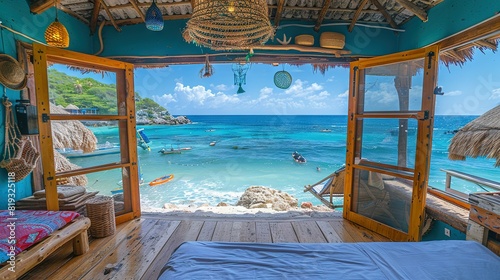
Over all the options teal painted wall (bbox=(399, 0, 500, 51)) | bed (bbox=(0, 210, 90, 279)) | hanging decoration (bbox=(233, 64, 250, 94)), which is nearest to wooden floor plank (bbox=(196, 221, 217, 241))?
bed (bbox=(0, 210, 90, 279))

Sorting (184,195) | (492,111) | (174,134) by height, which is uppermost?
(492,111)

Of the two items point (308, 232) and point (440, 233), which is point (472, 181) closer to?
point (440, 233)

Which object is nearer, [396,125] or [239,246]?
[239,246]

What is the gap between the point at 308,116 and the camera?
32094 mm

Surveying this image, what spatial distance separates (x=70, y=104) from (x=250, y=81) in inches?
837

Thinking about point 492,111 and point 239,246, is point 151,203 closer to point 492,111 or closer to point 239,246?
point 239,246

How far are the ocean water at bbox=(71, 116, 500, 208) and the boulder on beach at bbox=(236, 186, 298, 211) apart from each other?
178cm

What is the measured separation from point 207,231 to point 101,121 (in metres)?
1.85

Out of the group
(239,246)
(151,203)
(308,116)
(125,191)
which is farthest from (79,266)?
(308,116)

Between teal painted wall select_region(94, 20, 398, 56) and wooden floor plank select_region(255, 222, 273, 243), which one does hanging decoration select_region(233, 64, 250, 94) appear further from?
wooden floor plank select_region(255, 222, 273, 243)

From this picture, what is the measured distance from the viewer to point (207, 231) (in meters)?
2.69

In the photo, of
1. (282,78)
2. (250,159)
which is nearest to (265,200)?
(282,78)

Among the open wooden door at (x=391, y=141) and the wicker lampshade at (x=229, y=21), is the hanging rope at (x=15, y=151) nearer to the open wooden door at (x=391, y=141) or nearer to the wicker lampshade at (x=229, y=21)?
the wicker lampshade at (x=229, y=21)

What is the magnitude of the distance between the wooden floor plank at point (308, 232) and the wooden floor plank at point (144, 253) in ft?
4.82
